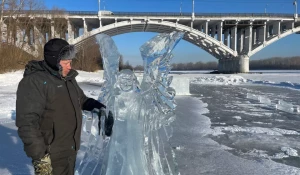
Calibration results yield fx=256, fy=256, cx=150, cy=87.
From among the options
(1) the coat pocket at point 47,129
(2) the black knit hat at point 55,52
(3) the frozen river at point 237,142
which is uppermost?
(2) the black knit hat at point 55,52

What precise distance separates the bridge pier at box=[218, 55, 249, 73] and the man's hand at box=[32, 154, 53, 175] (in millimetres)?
37987

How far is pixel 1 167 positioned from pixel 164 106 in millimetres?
2172

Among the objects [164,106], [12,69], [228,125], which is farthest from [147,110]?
[12,69]

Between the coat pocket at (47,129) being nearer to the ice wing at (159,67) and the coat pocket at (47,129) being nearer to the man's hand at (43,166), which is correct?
the man's hand at (43,166)

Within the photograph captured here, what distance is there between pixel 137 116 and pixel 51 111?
782 mm

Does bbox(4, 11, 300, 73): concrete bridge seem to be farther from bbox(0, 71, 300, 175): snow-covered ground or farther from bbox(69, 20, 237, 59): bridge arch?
bbox(0, 71, 300, 175): snow-covered ground

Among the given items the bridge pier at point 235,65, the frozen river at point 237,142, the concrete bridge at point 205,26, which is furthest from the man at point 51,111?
the bridge pier at point 235,65

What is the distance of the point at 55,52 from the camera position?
1.70 meters

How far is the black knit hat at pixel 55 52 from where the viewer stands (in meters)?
1.70

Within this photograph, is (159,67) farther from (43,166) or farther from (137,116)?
(43,166)

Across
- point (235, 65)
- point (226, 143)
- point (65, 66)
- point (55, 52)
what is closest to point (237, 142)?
point (226, 143)

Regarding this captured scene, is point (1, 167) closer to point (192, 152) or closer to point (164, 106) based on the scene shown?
point (164, 106)

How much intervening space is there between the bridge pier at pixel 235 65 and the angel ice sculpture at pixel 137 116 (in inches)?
1455

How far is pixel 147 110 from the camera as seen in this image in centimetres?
237
